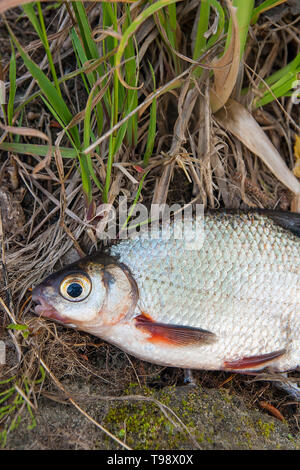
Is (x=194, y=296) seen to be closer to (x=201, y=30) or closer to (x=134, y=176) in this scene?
(x=134, y=176)

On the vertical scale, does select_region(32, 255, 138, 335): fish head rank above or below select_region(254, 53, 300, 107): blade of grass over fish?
below

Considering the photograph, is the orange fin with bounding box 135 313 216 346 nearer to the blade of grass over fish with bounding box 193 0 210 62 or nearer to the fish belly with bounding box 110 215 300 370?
the fish belly with bounding box 110 215 300 370

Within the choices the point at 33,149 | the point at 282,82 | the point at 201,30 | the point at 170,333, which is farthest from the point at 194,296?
the point at 201,30

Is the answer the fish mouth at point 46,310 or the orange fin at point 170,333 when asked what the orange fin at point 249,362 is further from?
the fish mouth at point 46,310

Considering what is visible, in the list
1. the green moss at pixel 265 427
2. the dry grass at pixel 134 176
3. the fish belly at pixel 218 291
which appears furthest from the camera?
the dry grass at pixel 134 176

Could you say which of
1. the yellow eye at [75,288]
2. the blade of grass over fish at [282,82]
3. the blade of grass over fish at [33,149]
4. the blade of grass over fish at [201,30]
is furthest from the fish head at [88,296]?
the blade of grass over fish at [282,82]

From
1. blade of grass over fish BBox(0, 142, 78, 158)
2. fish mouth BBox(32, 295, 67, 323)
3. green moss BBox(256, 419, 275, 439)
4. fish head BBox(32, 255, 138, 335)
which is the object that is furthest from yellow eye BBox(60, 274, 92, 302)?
green moss BBox(256, 419, 275, 439)

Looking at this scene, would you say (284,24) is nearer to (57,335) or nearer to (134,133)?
(134,133)
